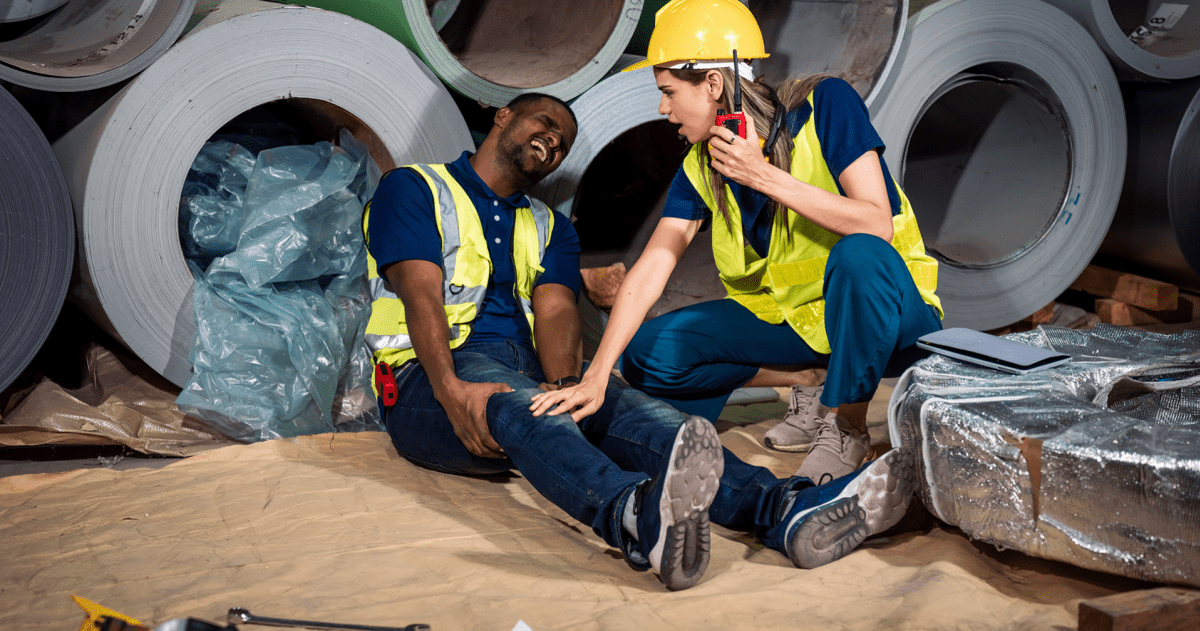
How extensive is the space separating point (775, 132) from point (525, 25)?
1.70 m

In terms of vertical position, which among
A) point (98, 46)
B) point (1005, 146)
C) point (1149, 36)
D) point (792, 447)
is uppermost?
point (1149, 36)

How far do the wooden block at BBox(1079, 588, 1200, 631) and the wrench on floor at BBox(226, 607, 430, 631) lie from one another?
1.06m

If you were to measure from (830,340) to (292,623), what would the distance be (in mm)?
1349

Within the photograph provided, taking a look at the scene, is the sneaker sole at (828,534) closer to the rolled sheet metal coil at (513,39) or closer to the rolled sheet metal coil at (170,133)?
the rolled sheet metal coil at (513,39)

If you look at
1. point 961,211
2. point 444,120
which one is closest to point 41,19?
point 444,120

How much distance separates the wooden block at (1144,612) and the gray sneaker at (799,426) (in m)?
1.23

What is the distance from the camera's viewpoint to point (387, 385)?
2277mm

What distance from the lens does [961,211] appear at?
3705mm

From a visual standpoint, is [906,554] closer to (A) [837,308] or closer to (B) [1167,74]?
(A) [837,308]

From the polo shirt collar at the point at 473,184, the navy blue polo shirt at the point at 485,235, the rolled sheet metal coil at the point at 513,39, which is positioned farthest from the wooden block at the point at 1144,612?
the rolled sheet metal coil at the point at 513,39

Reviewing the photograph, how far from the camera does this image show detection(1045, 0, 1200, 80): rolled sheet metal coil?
341cm

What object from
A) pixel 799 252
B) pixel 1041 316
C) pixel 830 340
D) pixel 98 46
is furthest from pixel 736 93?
pixel 1041 316

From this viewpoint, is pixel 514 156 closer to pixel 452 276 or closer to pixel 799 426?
pixel 452 276

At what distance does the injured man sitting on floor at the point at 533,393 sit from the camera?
1.61 meters
